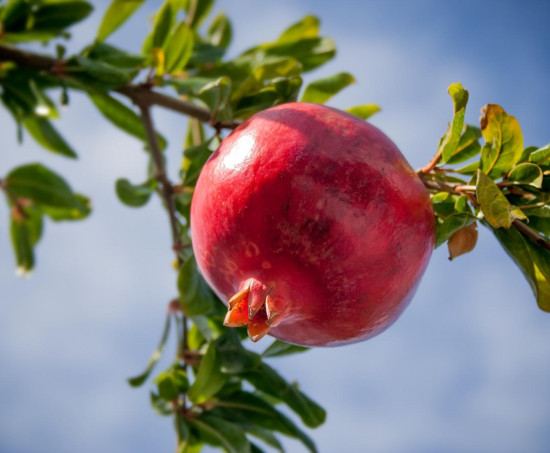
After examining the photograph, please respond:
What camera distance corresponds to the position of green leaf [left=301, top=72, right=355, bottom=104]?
146 centimetres

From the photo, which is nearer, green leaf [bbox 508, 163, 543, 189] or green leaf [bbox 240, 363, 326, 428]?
green leaf [bbox 508, 163, 543, 189]

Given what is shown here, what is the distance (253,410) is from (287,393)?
0.17 m

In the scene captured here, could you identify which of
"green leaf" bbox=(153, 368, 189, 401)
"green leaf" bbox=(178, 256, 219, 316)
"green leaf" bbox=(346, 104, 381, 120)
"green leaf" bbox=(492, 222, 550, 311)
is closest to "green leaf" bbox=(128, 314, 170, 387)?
"green leaf" bbox=(153, 368, 189, 401)

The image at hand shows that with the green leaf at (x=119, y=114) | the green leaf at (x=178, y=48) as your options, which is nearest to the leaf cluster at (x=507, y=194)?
the green leaf at (x=178, y=48)

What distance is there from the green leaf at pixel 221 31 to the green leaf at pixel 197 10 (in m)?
0.25

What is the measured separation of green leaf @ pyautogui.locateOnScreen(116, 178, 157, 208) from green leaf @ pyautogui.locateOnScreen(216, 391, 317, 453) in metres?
0.69

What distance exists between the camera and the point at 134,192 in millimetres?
1860

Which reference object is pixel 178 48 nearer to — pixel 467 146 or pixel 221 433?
pixel 467 146

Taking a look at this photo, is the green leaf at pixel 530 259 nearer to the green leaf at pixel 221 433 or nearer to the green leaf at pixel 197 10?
the green leaf at pixel 221 433

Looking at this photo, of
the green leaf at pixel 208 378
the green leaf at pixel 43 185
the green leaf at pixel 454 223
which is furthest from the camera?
the green leaf at pixel 43 185

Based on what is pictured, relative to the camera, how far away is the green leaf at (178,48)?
1818 mm

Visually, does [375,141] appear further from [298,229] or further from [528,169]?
[528,169]

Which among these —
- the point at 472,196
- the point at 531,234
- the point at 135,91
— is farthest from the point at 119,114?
the point at 531,234

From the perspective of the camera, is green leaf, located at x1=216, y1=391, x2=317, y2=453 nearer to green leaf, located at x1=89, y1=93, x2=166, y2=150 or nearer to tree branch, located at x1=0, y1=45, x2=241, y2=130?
tree branch, located at x1=0, y1=45, x2=241, y2=130
